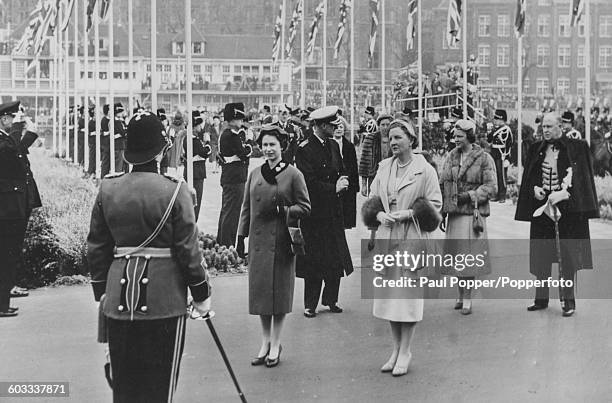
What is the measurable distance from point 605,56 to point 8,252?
50428 mm

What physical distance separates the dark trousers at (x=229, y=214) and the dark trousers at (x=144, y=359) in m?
7.10

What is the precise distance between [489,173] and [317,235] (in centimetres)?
173

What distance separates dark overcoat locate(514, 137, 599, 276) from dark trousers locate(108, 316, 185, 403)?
4.92 metres

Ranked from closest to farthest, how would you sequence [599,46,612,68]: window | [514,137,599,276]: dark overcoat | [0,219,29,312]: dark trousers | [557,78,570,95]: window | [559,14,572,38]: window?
[0,219,29,312]: dark trousers, [514,137,599,276]: dark overcoat, [599,46,612,68]: window, [559,14,572,38]: window, [557,78,570,95]: window

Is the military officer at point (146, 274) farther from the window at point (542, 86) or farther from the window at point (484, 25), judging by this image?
the window at point (484, 25)

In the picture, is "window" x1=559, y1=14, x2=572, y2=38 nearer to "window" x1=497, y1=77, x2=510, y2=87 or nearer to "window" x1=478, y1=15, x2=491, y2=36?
"window" x1=478, y1=15, x2=491, y2=36

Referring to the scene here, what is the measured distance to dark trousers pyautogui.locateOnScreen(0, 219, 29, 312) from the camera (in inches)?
323

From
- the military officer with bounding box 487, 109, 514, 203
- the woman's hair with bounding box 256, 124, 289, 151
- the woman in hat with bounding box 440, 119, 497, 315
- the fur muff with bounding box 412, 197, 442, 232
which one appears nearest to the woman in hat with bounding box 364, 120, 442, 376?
the fur muff with bounding box 412, 197, 442, 232

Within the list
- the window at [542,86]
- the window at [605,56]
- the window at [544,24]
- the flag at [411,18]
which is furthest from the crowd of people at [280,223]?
the window at [544,24]

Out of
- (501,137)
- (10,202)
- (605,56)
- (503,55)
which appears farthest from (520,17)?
(503,55)

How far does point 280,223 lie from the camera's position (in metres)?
6.75

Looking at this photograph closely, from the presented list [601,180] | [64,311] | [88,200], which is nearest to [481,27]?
[601,180]

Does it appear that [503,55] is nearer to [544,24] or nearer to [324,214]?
[544,24]

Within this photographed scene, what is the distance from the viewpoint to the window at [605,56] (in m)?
50.4
